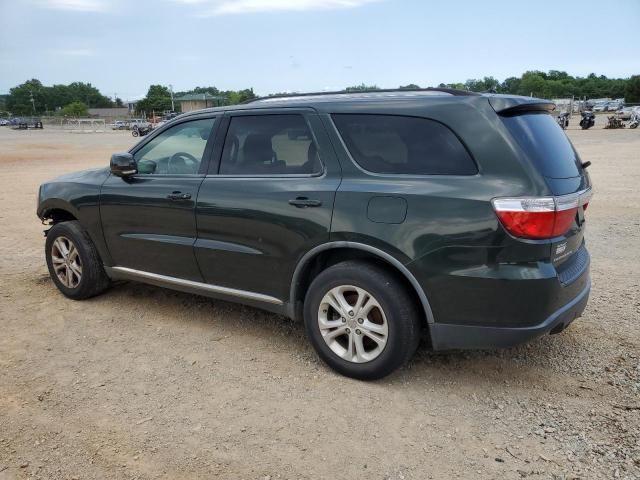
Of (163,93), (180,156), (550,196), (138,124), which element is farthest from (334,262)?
(163,93)

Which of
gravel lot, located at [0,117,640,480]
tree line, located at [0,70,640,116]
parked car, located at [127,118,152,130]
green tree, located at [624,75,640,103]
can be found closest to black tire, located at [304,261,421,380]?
gravel lot, located at [0,117,640,480]

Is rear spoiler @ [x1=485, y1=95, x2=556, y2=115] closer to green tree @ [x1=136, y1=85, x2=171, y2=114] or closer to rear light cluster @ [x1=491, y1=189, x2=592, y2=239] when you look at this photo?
rear light cluster @ [x1=491, y1=189, x2=592, y2=239]

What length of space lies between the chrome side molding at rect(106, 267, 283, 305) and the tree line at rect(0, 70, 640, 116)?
6521 centimetres

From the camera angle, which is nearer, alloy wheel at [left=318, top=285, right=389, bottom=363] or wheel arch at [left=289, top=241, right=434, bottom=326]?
wheel arch at [left=289, top=241, right=434, bottom=326]

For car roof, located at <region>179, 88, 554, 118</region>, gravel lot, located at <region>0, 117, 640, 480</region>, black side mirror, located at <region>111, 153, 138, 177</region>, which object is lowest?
gravel lot, located at <region>0, 117, 640, 480</region>

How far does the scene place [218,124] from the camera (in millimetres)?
4191

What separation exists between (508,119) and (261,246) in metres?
1.78

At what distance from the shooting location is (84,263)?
16.0 ft

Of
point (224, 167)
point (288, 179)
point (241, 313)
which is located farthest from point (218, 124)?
point (241, 313)

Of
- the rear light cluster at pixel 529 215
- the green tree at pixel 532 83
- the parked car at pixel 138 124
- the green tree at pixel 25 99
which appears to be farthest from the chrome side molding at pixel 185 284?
the green tree at pixel 25 99

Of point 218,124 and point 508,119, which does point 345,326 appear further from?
point 218,124

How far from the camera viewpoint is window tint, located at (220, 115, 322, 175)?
3.73 m

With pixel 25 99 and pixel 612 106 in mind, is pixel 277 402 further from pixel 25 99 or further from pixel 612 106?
pixel 25 99

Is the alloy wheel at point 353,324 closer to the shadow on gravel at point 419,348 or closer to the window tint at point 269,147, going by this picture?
the shadow on gravel at point 419,348
